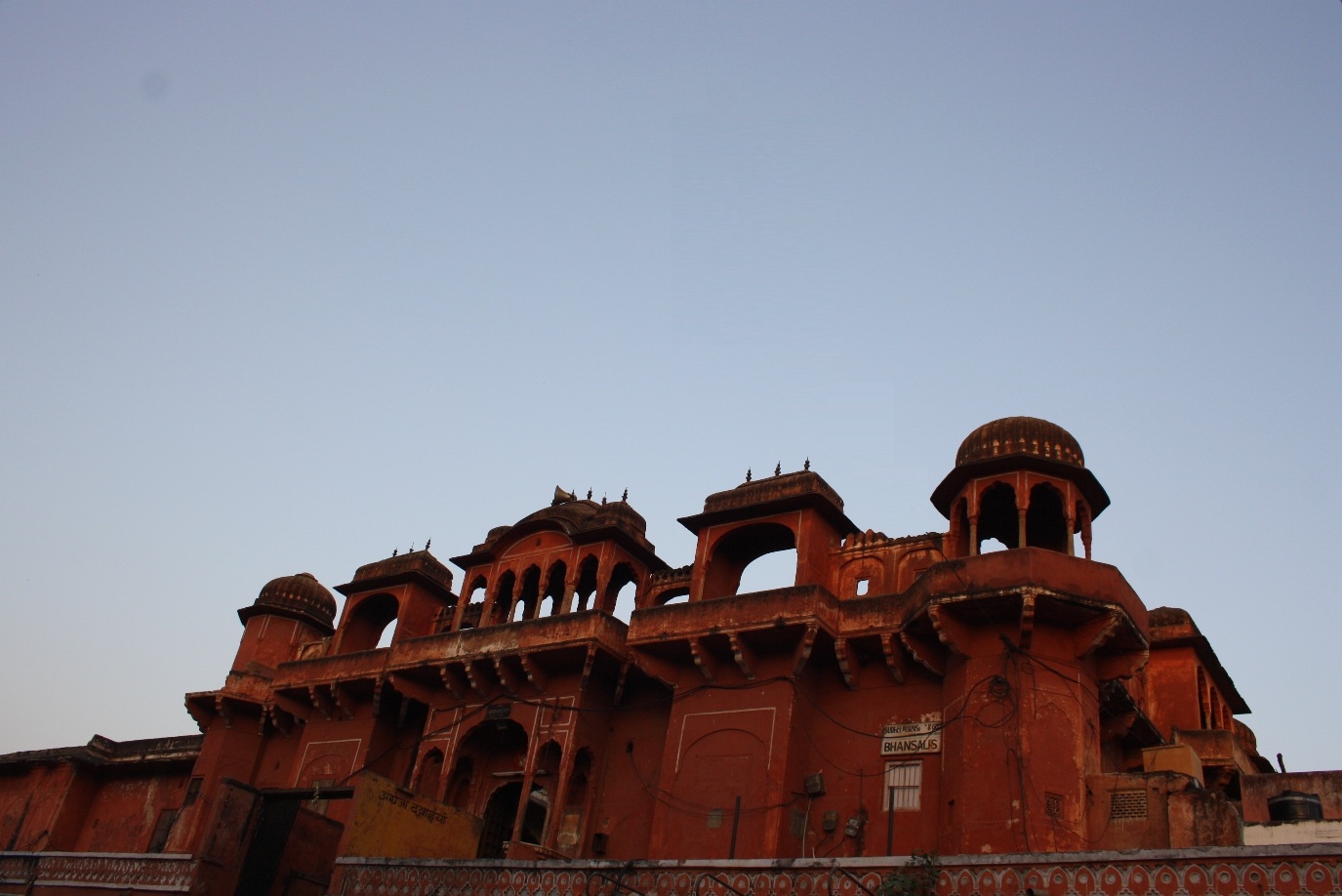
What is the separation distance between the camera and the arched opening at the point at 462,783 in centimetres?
2205

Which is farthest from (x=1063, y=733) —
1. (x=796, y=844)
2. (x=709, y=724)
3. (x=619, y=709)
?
(x=619, y=709)

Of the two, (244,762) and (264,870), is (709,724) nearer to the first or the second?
(264,870)

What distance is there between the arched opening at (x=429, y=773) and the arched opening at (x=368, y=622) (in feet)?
14.6

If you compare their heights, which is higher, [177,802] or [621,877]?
[177,802]

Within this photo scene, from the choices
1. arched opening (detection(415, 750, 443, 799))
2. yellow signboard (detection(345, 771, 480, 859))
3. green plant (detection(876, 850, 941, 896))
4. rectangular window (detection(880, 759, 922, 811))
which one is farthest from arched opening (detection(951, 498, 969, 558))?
arched opening (detection(415, 750, 443, 799))

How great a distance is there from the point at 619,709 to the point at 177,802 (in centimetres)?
1274

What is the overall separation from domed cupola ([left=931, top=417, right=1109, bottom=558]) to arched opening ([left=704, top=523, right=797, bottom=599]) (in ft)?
9.82

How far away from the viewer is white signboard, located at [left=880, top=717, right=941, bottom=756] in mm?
17141

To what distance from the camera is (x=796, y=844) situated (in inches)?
678

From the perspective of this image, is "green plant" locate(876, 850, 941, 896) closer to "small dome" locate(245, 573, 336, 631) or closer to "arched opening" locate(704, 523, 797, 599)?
"arched opening" locate(704, 523, 797, 599)

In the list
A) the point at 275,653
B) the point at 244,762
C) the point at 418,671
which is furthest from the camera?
the point at 275,653

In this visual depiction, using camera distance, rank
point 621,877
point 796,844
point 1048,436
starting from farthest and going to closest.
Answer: point 1048,436 < point 796,844 < point 621,877

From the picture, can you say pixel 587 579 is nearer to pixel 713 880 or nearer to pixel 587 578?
pixel 587 578

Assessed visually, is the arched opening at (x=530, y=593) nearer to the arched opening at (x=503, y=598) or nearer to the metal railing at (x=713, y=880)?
the arched opening at (x=503, y=598)
